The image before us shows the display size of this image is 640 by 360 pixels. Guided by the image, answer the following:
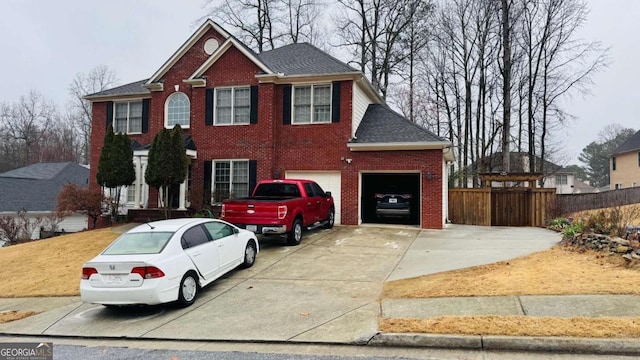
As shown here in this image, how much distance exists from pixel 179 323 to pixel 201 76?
43.4ft

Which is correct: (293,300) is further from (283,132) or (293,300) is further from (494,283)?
(283,132)

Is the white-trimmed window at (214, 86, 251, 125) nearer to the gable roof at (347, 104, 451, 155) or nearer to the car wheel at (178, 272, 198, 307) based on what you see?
the gable roof at (347, 104, 451, 155)

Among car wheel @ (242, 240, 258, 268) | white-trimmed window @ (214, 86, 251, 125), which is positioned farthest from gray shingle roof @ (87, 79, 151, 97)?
car wheel @ (242, 240, 258, 268)

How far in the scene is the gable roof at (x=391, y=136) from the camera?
→ 15.3m

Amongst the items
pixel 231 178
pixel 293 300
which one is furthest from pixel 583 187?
pixel 293 300

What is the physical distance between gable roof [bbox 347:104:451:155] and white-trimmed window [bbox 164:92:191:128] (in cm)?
779

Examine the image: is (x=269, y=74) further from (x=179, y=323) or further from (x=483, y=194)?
(x=179, y=323)

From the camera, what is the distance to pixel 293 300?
7.48 meters

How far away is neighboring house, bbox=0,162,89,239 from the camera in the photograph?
21891 mm

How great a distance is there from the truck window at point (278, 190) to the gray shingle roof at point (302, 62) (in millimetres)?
5855

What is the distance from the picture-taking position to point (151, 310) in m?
7.64

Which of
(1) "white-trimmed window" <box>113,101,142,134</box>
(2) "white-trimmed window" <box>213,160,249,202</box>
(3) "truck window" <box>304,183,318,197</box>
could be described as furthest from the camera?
(1) "white-trimmed window" <box>113,101,142,134</box>

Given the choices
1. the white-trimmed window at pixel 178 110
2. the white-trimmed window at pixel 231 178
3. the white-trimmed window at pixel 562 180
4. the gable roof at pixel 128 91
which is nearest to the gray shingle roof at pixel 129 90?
the gable roof at pixel 128 91

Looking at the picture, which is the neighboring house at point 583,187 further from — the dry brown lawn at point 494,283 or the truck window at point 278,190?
Result: the truck window at point 278,190
